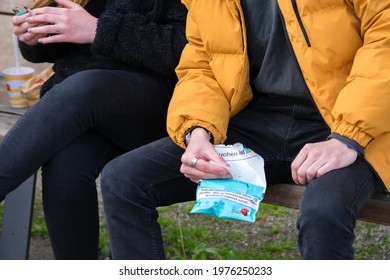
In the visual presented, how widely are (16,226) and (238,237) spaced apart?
1.09 meters

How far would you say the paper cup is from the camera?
141 inches

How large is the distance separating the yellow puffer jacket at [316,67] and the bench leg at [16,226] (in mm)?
997

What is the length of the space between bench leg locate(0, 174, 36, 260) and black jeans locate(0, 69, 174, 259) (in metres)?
0.56

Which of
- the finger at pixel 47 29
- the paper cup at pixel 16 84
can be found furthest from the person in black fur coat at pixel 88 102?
the paper cup at pixel 16 84

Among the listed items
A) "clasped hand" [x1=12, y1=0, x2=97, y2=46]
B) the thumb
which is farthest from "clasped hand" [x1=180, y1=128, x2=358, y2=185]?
the thumb

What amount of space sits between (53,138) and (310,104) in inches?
34.4

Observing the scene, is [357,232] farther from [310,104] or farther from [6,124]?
[6,124]

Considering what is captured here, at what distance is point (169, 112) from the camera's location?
2.79m

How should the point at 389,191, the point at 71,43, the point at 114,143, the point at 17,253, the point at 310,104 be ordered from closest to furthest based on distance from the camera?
the point at 389,191 → the point at 310,104 → the point at 114,143 → the point at 71,43 → the point at 17,253

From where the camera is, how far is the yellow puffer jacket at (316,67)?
2420 mm

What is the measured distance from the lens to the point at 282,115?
275 cm

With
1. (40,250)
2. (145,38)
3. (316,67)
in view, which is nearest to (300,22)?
(316,67)

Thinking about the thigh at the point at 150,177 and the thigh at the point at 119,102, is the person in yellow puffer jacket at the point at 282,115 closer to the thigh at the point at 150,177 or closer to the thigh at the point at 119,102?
the thigh at the point at 150,177
